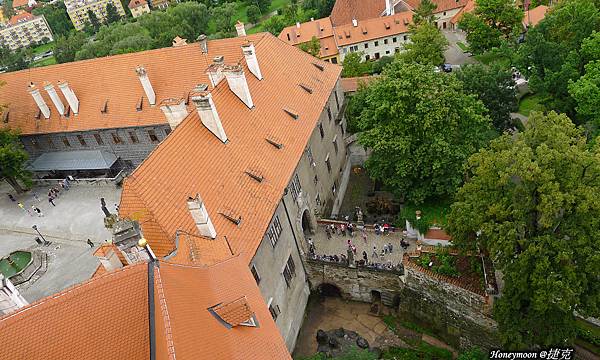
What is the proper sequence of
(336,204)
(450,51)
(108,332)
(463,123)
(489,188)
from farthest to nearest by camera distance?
(450,51) < (336,204) < (463,123) < (489,188) < (108,332)

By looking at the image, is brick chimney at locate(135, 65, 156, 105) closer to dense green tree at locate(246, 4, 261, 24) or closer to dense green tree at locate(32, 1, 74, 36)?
dense green tree at locate(246, 4, 261, 24)

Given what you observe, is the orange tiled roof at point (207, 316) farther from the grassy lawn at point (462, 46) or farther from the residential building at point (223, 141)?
the grassy lawn at point (462, 46)

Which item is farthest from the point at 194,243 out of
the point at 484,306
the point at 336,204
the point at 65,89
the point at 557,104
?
Result: the point at 557,104

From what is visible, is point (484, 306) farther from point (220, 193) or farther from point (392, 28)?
point (392, 28)

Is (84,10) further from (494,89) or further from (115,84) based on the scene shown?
(494,89)

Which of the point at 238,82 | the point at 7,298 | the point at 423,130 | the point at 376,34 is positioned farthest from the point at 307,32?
the point at 7,298

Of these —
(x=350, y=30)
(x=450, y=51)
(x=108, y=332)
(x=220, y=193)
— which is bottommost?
(x=450, y=51)
